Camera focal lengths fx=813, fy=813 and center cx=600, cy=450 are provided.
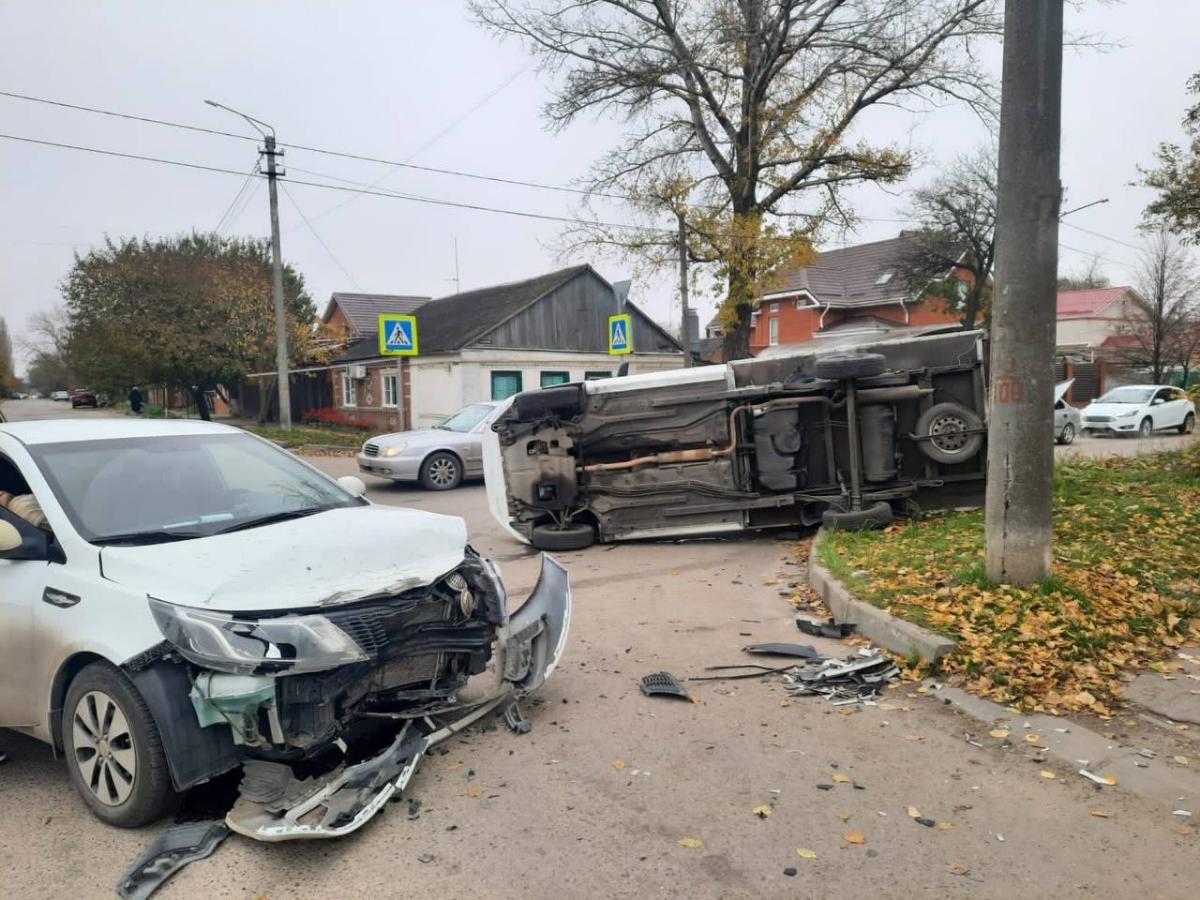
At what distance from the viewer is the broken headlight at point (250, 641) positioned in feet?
10.0

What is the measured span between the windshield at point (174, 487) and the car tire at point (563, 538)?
4.61m

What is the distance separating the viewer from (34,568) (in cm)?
366

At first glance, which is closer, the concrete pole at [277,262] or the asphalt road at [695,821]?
the asphalt road at [695,821]

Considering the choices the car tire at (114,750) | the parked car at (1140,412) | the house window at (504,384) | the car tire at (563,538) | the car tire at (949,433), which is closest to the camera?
the car tire at (114,750)

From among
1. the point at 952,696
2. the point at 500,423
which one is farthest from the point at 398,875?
the point at 500,423

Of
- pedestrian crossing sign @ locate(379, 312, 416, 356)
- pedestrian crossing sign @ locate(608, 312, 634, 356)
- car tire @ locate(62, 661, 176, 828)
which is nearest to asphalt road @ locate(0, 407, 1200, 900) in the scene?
car tire @ locate(62, 661, 176, 828)

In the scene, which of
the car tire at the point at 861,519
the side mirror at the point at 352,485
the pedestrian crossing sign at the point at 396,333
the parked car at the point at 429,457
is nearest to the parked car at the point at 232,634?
the side mirror at the point at 352,485

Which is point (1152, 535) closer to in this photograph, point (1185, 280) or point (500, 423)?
point (500, 423)

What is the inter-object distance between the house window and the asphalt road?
24154mm

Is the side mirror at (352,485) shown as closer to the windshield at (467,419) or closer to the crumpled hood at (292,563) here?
the crumpled hood at (292,563)

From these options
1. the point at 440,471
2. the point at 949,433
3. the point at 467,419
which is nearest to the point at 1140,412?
the point at 949,433

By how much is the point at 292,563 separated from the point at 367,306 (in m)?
39.8

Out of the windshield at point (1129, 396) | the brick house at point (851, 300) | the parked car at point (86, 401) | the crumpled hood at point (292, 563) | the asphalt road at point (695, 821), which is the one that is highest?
the brick house at point (851, 300)

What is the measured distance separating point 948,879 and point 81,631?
3.48m
